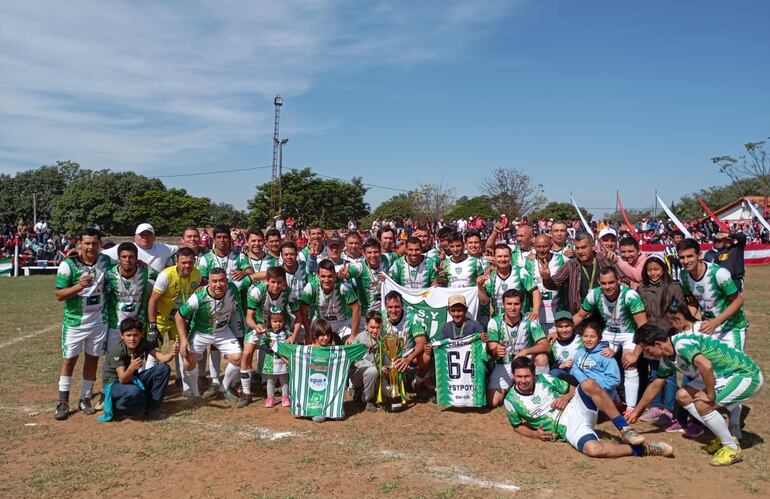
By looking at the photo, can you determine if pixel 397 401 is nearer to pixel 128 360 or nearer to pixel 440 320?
pixel 440 320

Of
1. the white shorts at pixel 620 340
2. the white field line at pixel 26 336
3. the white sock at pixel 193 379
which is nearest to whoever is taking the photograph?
the white shorts at pixel 620 340

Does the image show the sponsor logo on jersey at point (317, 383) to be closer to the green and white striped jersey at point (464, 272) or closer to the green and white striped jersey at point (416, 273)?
the green and white striped jersey at point (416, 273)

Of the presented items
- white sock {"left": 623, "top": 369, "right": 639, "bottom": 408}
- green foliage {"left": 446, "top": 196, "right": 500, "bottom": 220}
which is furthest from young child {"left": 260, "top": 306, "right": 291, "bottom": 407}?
green foliage {"left": 446, "top": 196, "right": 500, "bottom": 220}

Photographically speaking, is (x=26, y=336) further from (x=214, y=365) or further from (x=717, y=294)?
(x=717, y=294)

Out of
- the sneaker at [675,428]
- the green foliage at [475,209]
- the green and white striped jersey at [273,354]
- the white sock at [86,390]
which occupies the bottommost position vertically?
the sneaker at [675,428]

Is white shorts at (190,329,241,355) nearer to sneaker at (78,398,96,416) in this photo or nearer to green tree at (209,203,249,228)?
sneaker at (78,398,96,416)

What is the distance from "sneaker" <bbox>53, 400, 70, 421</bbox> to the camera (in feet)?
20.5

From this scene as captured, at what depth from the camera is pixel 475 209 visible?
5216 cm

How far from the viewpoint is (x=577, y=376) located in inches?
231

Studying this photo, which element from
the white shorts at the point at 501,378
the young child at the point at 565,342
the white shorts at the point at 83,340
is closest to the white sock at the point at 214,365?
the white shorts at the point at 83,340

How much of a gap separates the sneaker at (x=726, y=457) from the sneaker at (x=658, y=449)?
0.35m

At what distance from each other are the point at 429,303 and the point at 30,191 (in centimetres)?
7719

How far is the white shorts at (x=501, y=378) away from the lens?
676cm

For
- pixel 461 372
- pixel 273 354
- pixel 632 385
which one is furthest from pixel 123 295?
pixel 632 385
